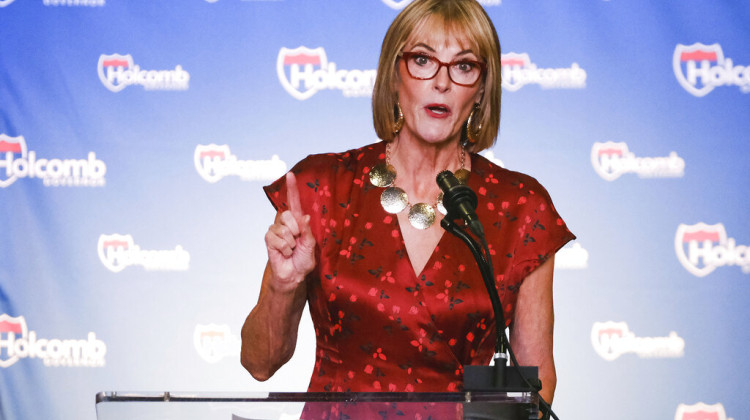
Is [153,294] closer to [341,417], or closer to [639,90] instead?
[639,90]

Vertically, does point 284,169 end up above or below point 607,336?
above

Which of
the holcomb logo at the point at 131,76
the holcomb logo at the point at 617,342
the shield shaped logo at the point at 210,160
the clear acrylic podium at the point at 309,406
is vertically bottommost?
the holcomb logo at the point at 617,342

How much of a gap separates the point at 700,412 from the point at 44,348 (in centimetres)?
240

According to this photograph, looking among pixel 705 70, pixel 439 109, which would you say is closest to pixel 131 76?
pixel 439 109

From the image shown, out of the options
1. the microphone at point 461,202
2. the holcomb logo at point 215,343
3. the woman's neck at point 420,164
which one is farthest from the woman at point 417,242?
the holcomb logo at point 215,343

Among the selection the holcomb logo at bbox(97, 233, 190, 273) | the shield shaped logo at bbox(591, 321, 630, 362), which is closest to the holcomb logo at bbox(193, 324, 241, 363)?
the holcomb logo at bbox(97, 233, 190, 273)

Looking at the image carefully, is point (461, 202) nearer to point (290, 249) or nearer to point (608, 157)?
point (290, 249)

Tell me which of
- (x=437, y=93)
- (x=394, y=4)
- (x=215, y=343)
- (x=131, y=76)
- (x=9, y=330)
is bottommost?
(x=215, y=343)

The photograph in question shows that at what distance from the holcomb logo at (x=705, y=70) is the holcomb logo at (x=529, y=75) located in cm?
37

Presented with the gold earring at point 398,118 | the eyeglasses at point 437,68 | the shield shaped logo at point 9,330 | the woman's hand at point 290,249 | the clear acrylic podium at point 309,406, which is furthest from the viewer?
the shield shaped logo at point 9,330

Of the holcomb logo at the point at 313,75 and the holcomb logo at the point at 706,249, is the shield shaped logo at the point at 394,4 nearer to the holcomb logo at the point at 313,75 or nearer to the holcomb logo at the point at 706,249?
the holcomb logo at the point at 313,75

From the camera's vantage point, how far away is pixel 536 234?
2004 mm

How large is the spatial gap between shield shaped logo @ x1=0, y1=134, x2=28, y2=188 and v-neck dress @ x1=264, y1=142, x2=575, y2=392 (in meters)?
1.67

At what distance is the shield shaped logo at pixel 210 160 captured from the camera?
3154 mm
